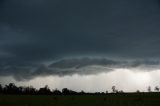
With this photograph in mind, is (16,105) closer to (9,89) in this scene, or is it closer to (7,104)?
(7,104)

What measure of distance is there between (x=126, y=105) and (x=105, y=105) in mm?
3524

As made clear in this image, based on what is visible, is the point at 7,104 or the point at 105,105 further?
the point at 7,104

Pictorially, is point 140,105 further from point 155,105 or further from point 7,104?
point 7,104

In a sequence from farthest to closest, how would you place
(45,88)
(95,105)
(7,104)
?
(45,88)
(7,104)
(95,105)

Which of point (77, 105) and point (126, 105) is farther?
point (77, 105)

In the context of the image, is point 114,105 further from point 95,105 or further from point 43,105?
point 43,105

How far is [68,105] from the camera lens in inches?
2138

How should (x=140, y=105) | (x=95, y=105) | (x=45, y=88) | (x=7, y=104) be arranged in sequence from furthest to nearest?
(x=45, y=88) < (x=7, y=104) < (x=95, y=105) < (x=140, y=105)


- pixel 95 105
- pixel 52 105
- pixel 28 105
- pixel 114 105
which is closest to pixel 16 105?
pixel 28 105

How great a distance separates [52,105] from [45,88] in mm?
91611

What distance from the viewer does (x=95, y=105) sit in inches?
2084

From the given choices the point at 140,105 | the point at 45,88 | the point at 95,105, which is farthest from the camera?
the point at 45,88

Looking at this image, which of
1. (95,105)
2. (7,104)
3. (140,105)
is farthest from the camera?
(7,104)

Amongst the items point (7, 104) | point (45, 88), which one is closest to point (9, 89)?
point (45, 88)
